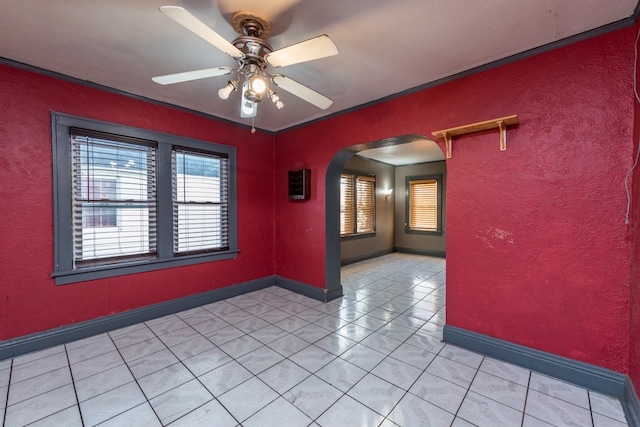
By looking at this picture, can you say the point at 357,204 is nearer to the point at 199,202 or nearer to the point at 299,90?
the point at 199,202

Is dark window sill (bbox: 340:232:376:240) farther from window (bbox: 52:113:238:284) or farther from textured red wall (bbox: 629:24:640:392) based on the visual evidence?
textured red wall (bbox: 629:24:640:392)

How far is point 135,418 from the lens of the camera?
1.67m

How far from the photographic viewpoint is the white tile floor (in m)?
1.69

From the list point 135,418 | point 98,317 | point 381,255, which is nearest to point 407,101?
point 135,418

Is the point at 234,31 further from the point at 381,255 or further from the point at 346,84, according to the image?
the point at 381,255

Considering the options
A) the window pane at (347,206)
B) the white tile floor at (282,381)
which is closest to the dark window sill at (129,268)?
the white tile floor at (282,381)

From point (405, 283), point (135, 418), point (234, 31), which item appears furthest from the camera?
point (405, 283)

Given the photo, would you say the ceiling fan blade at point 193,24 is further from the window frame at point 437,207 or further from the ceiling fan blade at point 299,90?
the window frame at point 437,207

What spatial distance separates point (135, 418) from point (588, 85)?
3862 millimetres

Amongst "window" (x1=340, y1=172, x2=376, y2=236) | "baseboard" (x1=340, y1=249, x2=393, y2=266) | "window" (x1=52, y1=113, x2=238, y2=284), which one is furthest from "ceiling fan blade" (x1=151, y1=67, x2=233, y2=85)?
"baseboard" (x1=340, y1=249, x2=393, y2=266)

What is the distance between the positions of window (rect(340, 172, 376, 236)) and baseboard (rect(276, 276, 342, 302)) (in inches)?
84.8

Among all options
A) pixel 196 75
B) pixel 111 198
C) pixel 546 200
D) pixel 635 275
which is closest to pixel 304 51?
pixel 196 75

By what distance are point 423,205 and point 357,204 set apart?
2107 millimetres

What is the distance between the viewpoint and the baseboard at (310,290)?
3.77m
